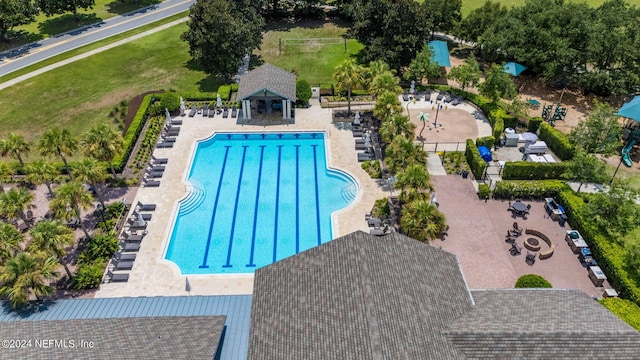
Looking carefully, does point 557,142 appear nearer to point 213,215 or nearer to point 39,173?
point 213,215

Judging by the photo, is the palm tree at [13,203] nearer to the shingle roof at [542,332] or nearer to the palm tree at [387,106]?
the shingle roof at [542,332]

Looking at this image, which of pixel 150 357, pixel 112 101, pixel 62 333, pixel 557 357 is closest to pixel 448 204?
pixel 557 357

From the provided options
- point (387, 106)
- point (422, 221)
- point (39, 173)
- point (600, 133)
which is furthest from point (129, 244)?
point (600, 133)

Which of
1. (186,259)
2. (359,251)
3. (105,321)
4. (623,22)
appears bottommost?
(186,259)

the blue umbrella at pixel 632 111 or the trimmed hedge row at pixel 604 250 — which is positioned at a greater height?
the blue umbrella at pixel 632 111

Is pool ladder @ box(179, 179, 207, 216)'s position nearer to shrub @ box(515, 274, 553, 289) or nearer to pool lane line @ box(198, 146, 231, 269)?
pool lane line @ box(198, 146, 231, 269)

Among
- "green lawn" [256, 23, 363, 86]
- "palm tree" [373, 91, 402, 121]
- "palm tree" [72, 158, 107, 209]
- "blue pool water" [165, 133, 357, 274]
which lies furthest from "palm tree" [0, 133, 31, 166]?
"green lawn" [256, 23, 363, 86]

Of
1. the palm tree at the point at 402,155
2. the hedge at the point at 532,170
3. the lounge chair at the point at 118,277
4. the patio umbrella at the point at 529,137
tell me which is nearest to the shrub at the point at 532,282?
the palm tree at the point at 402,155

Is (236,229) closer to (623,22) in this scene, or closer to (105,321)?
(105,321)
